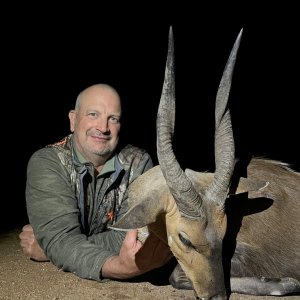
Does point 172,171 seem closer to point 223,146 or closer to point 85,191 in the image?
point 223,146

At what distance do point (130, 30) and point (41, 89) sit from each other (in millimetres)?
3143

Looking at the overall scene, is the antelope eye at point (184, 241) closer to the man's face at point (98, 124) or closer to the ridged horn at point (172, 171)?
the ridged horn at point (172, 171)

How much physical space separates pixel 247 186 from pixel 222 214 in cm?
52

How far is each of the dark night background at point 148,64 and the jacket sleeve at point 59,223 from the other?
225 inches

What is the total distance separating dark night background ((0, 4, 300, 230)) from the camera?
11070 mm

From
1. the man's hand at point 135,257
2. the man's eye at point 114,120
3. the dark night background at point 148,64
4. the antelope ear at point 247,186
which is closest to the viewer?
the man's hand at point 135,257

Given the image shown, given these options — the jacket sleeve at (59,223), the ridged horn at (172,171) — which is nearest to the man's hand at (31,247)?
the jacket sleeve at (59,223)

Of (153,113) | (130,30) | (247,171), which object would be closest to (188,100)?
(153,113)

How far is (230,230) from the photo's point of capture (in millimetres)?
4273

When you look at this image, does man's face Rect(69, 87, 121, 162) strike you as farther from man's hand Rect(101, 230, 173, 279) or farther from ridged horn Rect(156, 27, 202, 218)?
ridged horn Rect(156, 27, 202, 218)

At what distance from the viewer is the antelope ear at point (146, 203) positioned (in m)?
3.30

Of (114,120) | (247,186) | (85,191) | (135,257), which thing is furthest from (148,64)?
(135,257)

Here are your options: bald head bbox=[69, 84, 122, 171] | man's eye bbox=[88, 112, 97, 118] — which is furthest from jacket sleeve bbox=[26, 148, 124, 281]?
man's eye bbox=[88, 112, 97, 118]

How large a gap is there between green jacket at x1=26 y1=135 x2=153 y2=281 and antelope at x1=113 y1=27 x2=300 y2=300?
34cm
